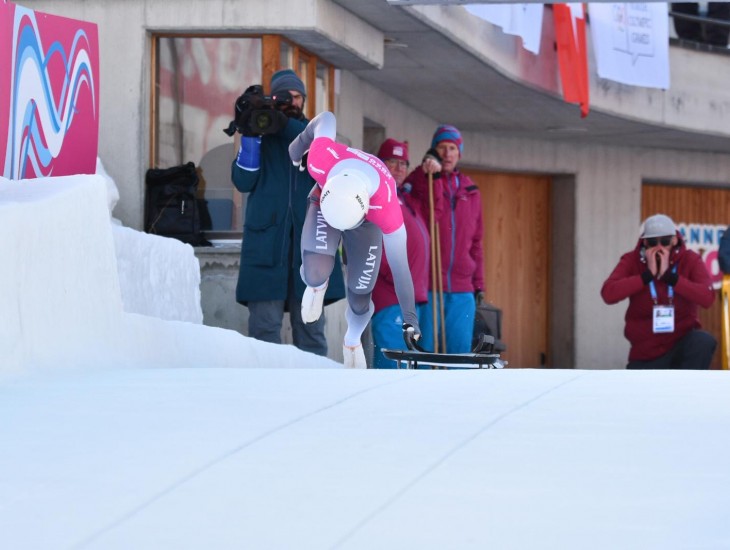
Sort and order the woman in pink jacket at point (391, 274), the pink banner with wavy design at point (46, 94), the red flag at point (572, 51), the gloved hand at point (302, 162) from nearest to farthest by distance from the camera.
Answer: the pink banner with wavy design at point (46, 94) < the gloved hand at point (302, 162) < the woman in pink jacket at point (391, 274) < the red flag at point (572, 51)

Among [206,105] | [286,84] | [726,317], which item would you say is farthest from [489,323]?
[286,84]

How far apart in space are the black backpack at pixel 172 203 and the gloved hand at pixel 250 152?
89.1 inches

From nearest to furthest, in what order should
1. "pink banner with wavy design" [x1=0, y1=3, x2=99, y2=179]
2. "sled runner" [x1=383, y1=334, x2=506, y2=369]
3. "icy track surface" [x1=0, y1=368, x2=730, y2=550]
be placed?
"icy track surface" [x1=0, y1=368, x2=730, y2=550], "pink banner with wavy design" [x1=0, y1=3, x2=99, y2=179], "sled runner" [x1=383, y1=334, x2=506, y2=369]

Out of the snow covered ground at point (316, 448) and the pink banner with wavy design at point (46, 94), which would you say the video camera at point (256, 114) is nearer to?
the pink banner with wavy design at point (46, 94)

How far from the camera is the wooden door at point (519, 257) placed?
629 inches

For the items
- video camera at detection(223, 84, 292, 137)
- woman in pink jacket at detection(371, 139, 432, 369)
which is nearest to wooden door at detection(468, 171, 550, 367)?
woman in pink jacket at detection(371, 139, 432, 369)

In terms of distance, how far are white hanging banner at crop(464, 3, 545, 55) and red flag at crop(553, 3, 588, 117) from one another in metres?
0.47

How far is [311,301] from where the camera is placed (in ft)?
21.2

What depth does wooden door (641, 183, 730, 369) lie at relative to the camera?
57.8 feet

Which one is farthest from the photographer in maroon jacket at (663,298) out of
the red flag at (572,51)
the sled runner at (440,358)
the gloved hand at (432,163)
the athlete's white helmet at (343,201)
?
the red flag at (572,51)

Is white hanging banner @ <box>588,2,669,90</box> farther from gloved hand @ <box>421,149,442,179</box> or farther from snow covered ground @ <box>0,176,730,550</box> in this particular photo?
snow covered ground @ <box>0,176,730,550</box>

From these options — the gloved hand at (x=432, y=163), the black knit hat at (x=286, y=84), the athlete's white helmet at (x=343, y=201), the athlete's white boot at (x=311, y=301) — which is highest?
the black knit hat at (x=286, y=84)

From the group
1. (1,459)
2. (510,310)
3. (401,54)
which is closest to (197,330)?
(1,459)

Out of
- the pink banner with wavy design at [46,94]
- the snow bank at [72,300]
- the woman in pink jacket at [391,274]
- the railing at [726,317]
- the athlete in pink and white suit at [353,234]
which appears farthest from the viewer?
the railing at [726,317]
